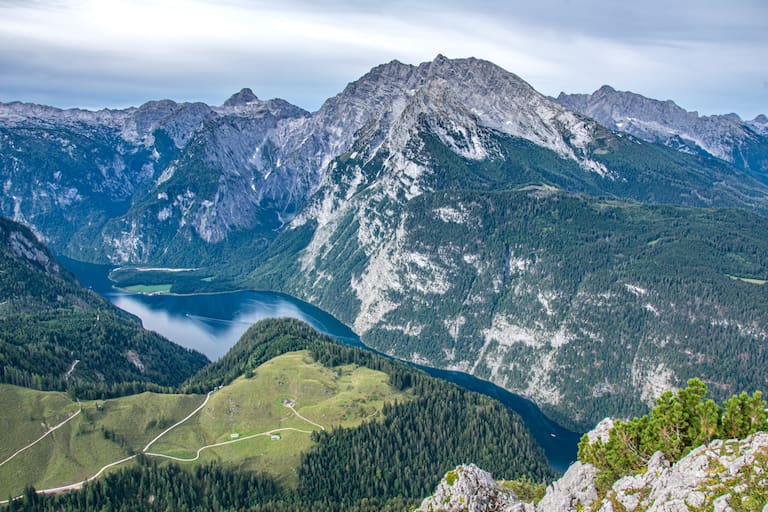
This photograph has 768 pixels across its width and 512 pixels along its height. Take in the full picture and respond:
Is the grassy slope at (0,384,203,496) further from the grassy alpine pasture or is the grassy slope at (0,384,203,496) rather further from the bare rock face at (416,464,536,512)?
the bare rock face at (416,464,536,512)

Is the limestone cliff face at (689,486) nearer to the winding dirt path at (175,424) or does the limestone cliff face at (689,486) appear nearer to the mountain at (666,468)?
the mountain at (666,468)

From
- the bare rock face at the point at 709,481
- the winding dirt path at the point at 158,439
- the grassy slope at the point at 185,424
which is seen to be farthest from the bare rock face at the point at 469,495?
the winding dirt path at the point at 158,439

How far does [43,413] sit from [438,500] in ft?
364

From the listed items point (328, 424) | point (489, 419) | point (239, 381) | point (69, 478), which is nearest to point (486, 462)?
point (489, 419)

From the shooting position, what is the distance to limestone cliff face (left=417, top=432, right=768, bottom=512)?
43.2 metres

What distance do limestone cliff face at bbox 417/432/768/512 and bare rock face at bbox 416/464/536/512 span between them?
7.13m

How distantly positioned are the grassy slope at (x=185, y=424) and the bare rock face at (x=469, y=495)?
247 feet

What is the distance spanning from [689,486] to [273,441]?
117765 millimetres

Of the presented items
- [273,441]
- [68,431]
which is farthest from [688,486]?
[68,431]

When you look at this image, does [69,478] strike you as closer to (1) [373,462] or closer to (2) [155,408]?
(2) [155,408]

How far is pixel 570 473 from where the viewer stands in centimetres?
6694

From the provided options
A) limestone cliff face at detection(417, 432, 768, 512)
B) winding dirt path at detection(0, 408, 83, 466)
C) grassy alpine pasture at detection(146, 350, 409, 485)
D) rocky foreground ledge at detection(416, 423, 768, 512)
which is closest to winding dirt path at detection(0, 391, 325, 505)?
winding dirt path at detection(0, 408, 83, 466)

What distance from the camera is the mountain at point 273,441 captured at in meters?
130

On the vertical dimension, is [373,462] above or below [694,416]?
below
